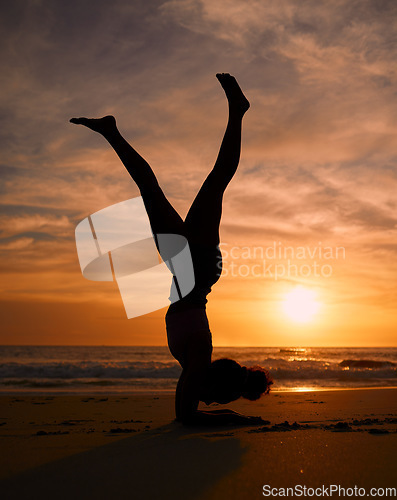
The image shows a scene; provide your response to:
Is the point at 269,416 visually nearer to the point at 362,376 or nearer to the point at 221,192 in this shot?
the point at 221,192

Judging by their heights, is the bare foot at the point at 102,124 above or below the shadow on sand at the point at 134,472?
above

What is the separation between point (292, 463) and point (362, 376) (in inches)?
548

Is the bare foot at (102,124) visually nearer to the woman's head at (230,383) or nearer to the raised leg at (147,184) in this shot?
the raised leg at (147,184)

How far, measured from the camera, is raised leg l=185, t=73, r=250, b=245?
368cm

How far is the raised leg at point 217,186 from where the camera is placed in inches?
145

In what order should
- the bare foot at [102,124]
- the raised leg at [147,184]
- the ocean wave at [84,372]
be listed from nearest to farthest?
the raised leg at [147,184] → the bare foot at [102,124] → the ocean wave at [84,372]

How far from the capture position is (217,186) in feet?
12.4

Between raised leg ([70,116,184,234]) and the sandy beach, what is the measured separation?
1.57 metres

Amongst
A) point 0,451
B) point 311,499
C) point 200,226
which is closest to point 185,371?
point 200,226

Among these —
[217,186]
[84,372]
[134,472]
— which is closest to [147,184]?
[217,186]

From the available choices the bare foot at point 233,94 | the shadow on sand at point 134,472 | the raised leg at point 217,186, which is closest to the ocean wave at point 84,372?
the raised leg at point 217,186

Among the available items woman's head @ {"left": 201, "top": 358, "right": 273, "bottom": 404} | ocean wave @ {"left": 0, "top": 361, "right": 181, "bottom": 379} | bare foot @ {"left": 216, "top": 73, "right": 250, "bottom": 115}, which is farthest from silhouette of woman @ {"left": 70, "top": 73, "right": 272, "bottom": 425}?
ocean wave @ {"left": 0, "top": 361, "right": 181, "bottom": 379}

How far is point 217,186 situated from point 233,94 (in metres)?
0.87

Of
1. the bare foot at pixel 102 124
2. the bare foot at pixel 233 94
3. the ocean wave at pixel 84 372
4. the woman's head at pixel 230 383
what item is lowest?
the ocean wave at pixel 84 372
